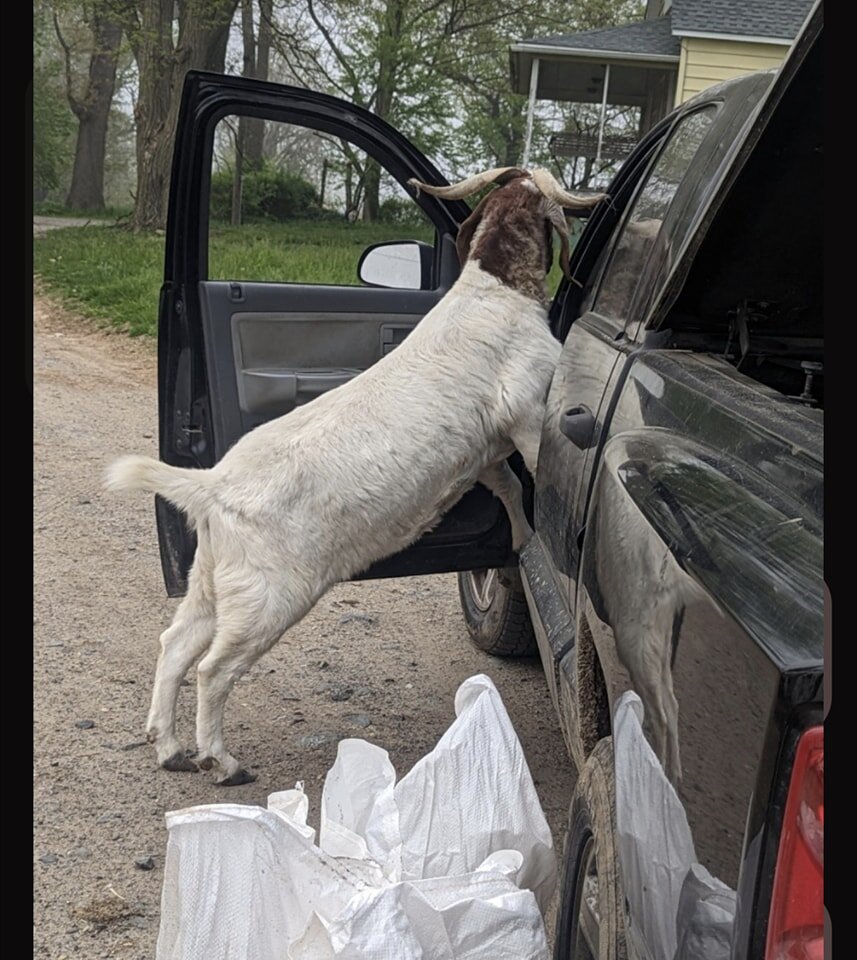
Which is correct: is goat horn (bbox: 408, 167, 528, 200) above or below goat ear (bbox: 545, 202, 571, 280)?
above

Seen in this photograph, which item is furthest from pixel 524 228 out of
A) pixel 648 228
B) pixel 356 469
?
pixel 356 469

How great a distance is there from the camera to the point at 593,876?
229 cm

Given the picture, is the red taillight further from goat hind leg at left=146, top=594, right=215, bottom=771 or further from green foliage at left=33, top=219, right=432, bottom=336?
green foliage at left=33, top=219, right=432, bottom=336

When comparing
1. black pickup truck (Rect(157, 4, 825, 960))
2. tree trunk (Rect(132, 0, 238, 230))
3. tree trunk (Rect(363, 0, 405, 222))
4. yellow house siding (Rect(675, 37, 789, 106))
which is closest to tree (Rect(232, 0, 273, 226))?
tree trunk (Rect(132, 0, 238, 230))

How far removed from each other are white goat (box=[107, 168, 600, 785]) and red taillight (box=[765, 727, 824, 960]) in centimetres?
258

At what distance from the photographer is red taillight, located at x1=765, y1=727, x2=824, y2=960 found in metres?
1.26

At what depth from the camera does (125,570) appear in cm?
659

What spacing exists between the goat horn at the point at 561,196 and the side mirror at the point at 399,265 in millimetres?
924

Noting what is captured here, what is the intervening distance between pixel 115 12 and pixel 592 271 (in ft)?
70.4

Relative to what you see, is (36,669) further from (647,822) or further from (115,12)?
(115,12)

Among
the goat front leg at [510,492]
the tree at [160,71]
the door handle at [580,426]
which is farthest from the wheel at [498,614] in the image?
the tree at [160,71]

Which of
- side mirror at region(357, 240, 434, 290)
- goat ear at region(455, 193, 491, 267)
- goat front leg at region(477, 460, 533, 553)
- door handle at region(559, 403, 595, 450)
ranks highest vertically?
goat ear at region(455, 193, 491, 267)

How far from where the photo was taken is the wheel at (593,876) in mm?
1966

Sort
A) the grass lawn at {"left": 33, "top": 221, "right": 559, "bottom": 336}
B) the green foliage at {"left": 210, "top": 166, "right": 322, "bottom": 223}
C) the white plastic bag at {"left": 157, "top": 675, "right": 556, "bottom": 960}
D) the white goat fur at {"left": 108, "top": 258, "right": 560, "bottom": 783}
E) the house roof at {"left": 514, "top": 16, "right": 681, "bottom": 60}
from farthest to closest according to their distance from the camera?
the green foliage at {"left": 210, "top": 166, "right": 322, "bottom": 223} → the house roof at {"left": 514, "top": 16, "right": 681, "bottom": 60} → the grass lawn at {"left": 33, "top": 221, "right": 559, "bottom": 336} → the white goat fur at {"left": 108, "top": 258, "right": 560, "bottom": 783} → the white plastic bag at {"left": 157, "top": 675, "right": 556, "bottom": 960}
